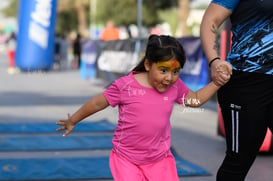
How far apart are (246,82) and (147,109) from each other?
24.0 inches

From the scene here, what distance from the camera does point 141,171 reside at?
3.77 meters

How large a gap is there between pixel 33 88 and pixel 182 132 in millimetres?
8796

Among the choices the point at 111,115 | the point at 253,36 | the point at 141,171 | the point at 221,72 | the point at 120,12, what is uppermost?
the point at 253,36

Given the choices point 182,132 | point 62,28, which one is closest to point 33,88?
point 182,132

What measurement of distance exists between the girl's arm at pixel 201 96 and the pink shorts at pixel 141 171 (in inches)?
15.1

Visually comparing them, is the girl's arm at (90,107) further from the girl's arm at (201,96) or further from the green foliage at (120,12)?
the green foliage at (120,12)

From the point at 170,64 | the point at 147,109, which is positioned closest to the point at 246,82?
the point at 170,64

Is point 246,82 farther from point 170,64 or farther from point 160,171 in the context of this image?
point 160,171

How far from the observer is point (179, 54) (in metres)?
3.64

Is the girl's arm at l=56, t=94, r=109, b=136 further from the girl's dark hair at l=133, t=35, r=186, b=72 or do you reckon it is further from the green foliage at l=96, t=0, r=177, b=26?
the green foliage at l=96, t=0, r=177, b=26

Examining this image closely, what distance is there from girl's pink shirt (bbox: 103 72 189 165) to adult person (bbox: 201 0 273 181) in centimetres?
30

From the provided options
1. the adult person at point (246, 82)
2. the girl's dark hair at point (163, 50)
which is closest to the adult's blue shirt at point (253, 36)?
the adult person at point (246, 82)

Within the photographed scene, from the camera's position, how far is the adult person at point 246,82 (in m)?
3.70

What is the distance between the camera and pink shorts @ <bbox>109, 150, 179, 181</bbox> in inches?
146
